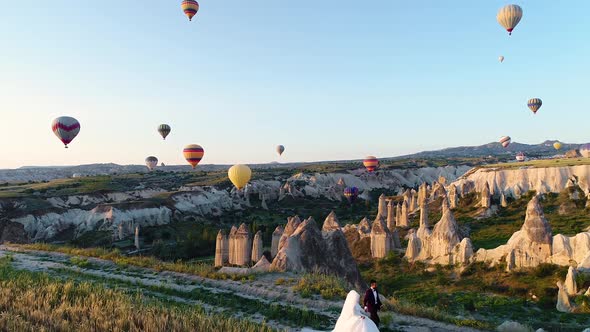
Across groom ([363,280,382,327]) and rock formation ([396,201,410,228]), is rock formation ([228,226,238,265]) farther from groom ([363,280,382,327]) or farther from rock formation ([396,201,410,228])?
groom ([363,280,382,327])

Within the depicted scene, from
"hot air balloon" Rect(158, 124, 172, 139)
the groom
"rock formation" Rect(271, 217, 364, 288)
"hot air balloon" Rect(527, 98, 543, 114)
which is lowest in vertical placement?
"rock formation" Rect(271, 217, 364, 288)

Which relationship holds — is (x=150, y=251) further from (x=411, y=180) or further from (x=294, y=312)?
(x=411, y=180)

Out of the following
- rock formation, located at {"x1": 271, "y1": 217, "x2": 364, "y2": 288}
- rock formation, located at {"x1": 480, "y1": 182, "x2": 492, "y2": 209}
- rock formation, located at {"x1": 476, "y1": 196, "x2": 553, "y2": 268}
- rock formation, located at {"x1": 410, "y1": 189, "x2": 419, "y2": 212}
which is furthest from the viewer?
rock formation, located at {"x1": 410, "y1": 189, "x2": 419, "y2": 212}

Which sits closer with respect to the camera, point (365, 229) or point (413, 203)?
point (365, 229)

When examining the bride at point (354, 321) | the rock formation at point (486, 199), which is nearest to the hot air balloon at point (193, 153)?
the rock formation at point (486, 199)

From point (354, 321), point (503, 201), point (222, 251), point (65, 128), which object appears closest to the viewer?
point (354, 321)

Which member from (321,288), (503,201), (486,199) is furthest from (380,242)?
(321,288)

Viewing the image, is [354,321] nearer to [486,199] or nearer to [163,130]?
Result: [486,199]

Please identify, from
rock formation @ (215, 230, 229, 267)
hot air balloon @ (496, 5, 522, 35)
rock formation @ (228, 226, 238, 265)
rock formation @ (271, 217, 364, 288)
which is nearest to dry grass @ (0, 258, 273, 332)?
rock formation @ (271, 217, 364, 288)
